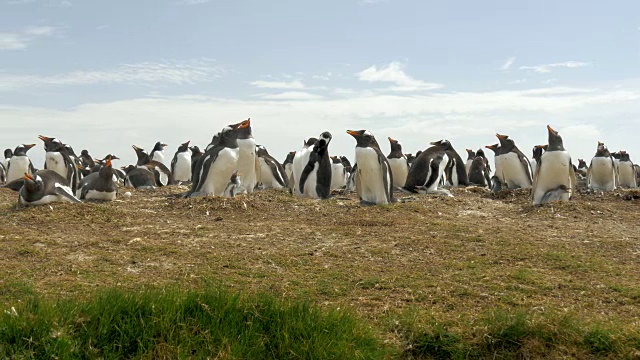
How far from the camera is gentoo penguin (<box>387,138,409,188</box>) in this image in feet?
63.8

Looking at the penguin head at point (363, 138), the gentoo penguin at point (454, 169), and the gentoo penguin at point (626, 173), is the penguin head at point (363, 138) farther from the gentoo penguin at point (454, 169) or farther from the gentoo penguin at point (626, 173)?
the gentoo penguin at point (626, 173)

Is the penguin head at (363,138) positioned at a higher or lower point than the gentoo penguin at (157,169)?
higher

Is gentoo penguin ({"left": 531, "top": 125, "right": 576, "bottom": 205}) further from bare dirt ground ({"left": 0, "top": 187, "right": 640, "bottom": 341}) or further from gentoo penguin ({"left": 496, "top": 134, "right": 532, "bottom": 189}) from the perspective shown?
gentoo penguin ({"left": 496, "top": 134, "right": 532, "bottom": 189})

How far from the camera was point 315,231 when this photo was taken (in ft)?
29.8

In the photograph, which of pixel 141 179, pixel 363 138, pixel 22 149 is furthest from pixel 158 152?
pixel 363 138

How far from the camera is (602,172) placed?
18719 millimetres

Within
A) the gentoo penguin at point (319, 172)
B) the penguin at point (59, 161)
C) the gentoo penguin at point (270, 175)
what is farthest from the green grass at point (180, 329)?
the gentoo penguin at point (270, 175)

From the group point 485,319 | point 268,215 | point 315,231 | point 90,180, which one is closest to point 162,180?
point 90,180

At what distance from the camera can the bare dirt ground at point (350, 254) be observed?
5.69 m

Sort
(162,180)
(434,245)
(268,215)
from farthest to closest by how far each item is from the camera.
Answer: (162,180)
(268,215)
(434,245)

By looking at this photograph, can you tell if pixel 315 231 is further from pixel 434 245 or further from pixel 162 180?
pixel 162 180

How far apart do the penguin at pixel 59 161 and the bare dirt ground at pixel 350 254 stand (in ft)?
16.4

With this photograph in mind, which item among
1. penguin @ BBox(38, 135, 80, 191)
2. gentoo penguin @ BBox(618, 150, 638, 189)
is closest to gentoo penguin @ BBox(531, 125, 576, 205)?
penguin @ BBox(38, 135, 80, 191)

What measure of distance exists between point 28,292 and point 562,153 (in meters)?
10.2
